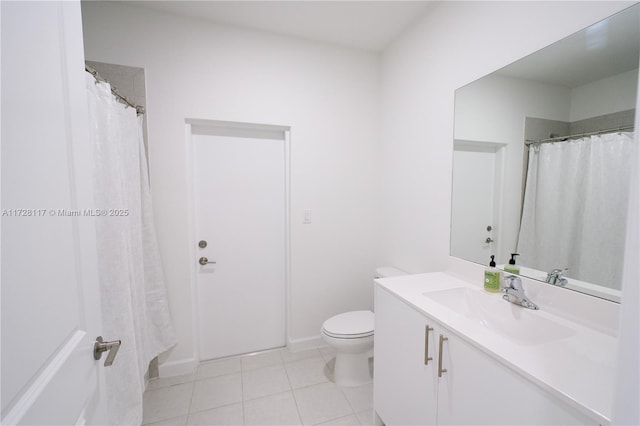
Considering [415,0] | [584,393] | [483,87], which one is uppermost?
[415,0]

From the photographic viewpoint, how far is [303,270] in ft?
7.47

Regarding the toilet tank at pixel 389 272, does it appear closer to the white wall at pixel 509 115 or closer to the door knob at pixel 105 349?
the white wall at pixel 509 115

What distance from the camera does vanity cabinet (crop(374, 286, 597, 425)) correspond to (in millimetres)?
750

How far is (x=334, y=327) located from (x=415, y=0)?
7.51 feet

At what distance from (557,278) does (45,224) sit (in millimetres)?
1721

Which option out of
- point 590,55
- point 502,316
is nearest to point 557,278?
point 502,316

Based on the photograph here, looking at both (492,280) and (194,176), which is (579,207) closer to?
(492,280)

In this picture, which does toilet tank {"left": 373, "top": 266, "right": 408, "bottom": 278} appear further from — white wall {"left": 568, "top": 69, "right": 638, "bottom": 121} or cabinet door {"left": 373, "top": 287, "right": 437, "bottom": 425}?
white wall {"left": 568, "top": 69, "right": 638, "bottom": 121}

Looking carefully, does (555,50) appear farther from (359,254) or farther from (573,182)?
(359,254)

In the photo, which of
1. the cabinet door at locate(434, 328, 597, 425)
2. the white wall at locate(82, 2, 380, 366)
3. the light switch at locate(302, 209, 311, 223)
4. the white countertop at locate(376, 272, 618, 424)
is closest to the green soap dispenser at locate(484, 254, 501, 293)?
the white countertop at locate(376, 272, 618, 424)

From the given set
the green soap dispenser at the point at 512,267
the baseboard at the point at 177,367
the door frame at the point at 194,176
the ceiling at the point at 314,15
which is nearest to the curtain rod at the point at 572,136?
the green soap dispenser at the point at 512,267

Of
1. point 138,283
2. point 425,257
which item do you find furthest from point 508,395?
point 138,283

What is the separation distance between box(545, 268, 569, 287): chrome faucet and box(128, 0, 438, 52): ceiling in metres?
1.76

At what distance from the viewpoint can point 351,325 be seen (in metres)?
1.91
